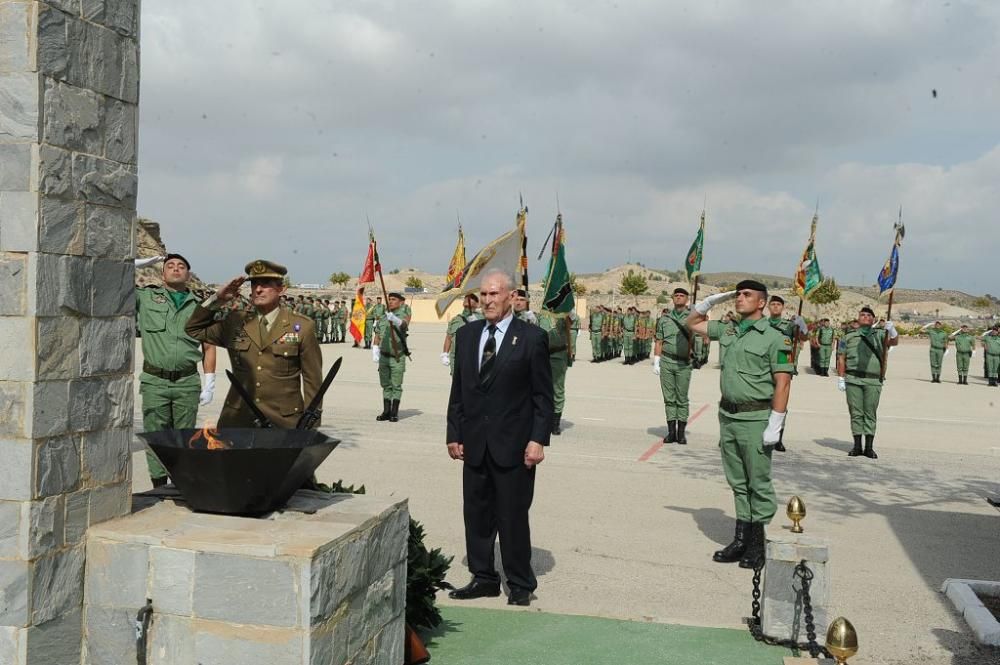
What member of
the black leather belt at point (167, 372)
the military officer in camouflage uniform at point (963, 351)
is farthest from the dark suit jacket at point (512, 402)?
the military officer in camouflage uniform at point (963, 351)

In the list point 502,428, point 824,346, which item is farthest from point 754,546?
point 824,346

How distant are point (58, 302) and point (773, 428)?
15.8 feet

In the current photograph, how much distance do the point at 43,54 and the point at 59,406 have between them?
1.30m

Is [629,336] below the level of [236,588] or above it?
above

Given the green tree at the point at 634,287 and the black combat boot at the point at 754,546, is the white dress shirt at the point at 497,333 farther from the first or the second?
the green tree at the point at 634,287

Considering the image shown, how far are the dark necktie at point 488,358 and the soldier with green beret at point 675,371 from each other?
685 cm

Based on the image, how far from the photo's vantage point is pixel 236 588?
10.1ft

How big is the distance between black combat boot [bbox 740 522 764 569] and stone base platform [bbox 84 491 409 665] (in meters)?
3.50

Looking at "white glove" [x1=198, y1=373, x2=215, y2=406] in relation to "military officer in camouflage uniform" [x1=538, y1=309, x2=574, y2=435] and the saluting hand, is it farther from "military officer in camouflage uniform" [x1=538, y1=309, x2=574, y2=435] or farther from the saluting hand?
"military officer in camouflage uniform" [x1=538, y1=309, x2=574, y2=435]

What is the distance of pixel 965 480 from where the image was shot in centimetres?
994

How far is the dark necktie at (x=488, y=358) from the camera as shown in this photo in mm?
5387

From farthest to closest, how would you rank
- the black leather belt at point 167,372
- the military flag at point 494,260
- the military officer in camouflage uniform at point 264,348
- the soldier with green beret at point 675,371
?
1. the soldier with green beret at point 675,371
2. the military flag at point 494,260
3. the black leather belt at point 167,372
4. the military officer in camouflage uniform at point 264,348

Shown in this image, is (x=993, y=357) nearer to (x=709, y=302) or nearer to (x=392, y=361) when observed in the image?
(x=392, y=361)

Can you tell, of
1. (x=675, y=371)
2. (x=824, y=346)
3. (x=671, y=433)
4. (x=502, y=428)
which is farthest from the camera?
(x=824, y=346)
